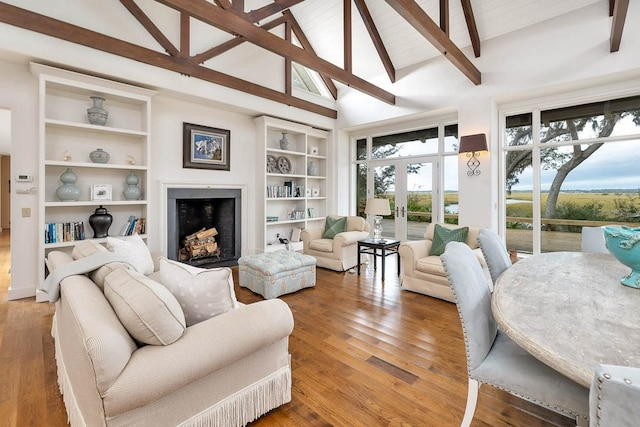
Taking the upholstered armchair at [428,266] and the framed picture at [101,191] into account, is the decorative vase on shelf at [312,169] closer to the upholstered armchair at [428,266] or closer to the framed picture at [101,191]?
the upholstered armchair at [428,266]

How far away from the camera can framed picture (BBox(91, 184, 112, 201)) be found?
3754mm

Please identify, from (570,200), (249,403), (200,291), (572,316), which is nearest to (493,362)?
(572,316)

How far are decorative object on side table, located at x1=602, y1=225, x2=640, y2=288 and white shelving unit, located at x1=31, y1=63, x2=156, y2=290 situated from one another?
455 centimetres

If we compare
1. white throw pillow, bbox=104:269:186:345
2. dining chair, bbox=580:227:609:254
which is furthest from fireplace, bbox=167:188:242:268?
dining chair, bbox=580:227:609:254

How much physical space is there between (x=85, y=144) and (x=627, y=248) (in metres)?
5.16

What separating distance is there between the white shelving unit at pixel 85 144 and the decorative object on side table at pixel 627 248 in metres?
4.55

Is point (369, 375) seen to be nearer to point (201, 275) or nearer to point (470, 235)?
point (201, 275)

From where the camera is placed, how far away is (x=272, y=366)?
165cm

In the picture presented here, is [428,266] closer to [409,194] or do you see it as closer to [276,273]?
[276,273]

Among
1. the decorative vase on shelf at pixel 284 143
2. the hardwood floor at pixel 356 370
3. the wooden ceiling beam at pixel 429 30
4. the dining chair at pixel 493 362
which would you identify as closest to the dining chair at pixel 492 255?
the dining chair at pixel 493 362

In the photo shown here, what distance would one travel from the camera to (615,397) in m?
0.56

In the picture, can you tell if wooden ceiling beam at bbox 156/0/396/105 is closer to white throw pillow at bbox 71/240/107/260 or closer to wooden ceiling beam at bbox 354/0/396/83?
wooden ceiling beam at bbox 354/0/396/83

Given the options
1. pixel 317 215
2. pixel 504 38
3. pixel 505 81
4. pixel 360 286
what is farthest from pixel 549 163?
pixel 317 215

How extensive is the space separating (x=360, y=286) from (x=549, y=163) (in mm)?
3282
